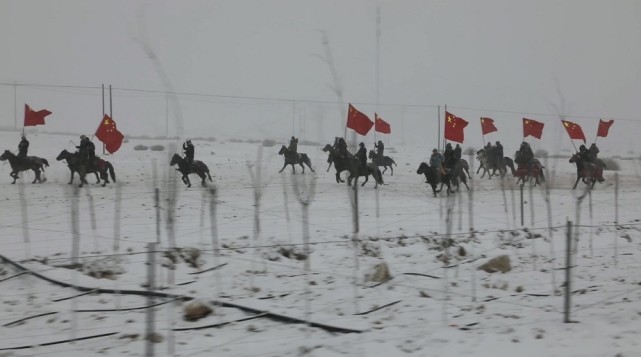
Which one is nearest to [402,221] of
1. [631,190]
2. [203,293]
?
[203,293]

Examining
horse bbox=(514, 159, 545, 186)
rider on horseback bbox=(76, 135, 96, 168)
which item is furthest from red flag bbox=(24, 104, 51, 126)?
horse bbox=(514, 159, 545, 186)

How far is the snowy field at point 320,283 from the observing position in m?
6.56

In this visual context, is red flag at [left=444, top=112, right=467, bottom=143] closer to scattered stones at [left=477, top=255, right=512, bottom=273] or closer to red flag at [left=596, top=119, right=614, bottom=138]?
red flag at [left=596, top=119, right=614, bottom=138]

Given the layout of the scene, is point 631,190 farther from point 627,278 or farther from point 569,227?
point 569,227

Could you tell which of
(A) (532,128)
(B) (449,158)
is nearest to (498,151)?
(A) (532,128)

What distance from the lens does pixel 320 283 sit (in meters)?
9.75

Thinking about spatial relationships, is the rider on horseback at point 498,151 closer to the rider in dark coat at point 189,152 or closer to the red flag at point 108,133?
the rider in dark coat at point 189,152

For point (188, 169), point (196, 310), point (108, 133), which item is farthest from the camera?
point (188, 169)

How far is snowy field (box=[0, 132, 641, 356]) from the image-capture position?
21.5 ft

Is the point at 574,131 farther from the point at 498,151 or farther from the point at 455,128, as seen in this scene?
the point at 498,151

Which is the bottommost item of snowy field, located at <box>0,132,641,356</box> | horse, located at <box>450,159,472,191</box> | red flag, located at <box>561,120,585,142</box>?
snowy field, located at <box>0,132,641,356</box>

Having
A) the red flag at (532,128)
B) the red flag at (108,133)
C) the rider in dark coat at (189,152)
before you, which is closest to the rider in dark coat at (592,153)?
the red flag at (532,128)

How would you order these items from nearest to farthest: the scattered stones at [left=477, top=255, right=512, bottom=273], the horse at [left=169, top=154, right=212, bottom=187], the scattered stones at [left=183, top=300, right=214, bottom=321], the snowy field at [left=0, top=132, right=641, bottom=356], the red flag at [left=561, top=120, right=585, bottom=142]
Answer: the snowy field at [left=0, top=132, right=641, bottom=356], the scattered stones at [left=183, top=300, right=214, bottom=321], the scattered stones at [left=477, top=255, right=512, bottom=273], the red flag at [left=561, top=120, right=585, bottom=142], the horse at [left=169, top=154, right=212, bottom=187]

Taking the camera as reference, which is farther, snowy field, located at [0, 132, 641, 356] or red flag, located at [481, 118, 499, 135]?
red flag, located at [481, 118, 499, 135]
